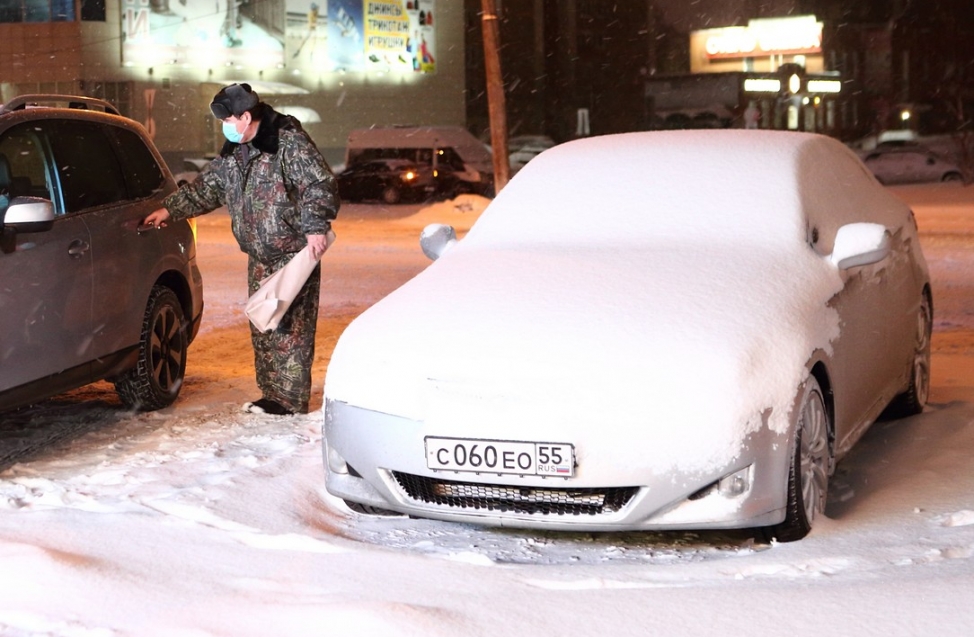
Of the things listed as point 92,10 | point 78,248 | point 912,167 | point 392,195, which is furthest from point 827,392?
point 92,10

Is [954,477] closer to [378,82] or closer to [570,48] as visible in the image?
[378,82]

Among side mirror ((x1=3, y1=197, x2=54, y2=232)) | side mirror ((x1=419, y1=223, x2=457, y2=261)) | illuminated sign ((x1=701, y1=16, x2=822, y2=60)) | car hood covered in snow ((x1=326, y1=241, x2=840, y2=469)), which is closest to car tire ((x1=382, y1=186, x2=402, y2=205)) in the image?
illuminated sign ((x1=701, y1=16, x2=822, y2=60))

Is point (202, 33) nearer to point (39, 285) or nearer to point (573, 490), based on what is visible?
point (39, 285)

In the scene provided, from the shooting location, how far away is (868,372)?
5441 millimetres

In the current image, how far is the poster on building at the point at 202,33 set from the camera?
45216mm

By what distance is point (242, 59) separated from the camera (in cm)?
4822

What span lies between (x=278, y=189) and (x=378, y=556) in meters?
2.74

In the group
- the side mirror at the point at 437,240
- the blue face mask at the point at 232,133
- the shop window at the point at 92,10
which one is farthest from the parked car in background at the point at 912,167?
the side mirror at the point at 437,240

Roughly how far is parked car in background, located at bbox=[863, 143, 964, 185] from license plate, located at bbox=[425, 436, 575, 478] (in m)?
35.1

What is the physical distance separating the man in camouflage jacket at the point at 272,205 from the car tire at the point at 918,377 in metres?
2.77

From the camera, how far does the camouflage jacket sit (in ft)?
22.0

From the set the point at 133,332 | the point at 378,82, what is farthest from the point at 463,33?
the point at 133,332

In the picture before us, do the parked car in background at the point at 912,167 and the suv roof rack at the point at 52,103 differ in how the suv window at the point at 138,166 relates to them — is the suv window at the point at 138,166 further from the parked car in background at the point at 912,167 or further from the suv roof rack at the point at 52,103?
the parked car in background at the point at 912,167

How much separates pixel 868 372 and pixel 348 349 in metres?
2.03
